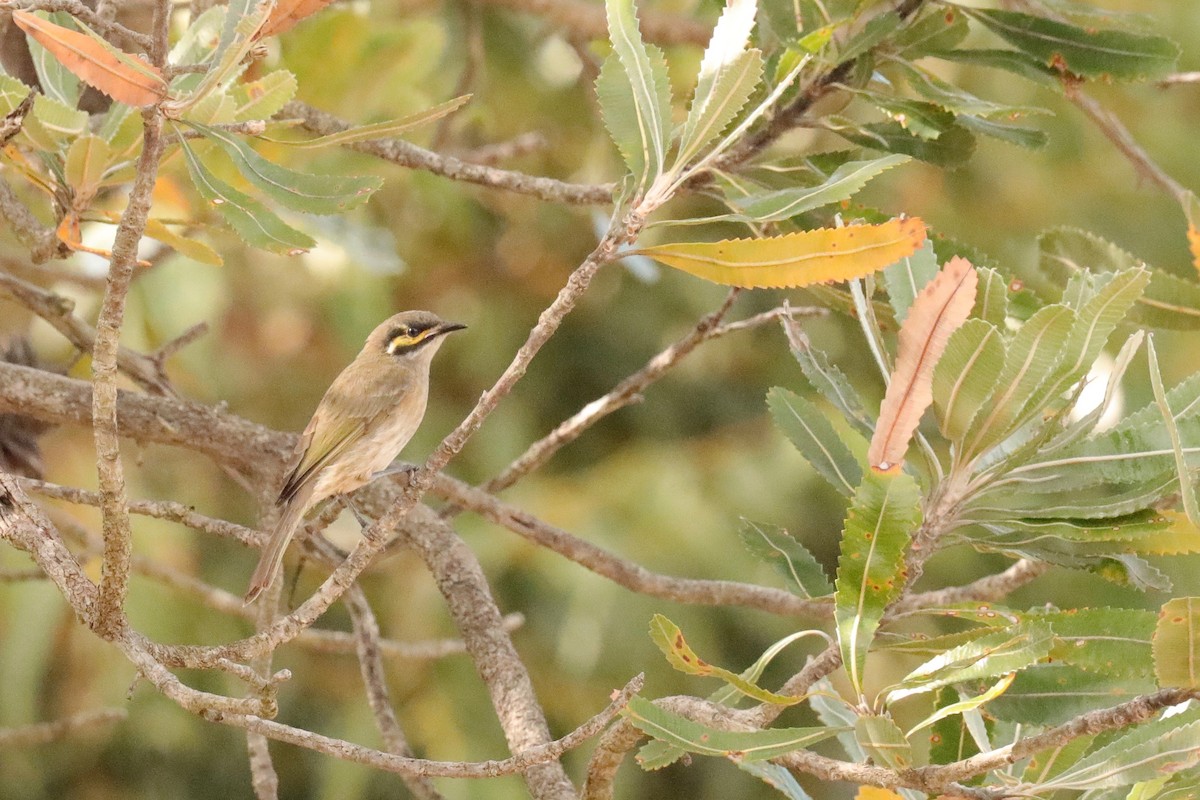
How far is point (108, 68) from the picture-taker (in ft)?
5.68

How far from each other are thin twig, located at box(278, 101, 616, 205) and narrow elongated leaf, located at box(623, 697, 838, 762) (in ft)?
4.26

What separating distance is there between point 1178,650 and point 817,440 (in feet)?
2.81

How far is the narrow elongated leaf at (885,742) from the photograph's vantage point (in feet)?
6.23

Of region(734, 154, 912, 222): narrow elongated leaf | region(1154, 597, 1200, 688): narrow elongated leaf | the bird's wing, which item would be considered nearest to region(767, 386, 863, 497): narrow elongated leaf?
region(734, 154, 912, 222): narrow elongated leaf

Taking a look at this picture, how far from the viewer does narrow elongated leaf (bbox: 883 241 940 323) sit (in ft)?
7.71

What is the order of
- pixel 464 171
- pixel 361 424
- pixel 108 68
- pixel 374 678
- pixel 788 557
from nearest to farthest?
pixel 108 68
pixel 788 557
pixel 464 171
pixel 374 678
pixel 361 424

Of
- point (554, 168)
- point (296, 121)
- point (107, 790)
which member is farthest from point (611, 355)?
point (296, 121)

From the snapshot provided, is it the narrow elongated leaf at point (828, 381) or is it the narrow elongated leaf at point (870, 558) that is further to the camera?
the narrow elongated leaf at point (828, 381)

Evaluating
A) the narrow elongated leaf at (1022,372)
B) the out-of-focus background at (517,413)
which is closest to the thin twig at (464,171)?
the narrow elongated leaf at (1022,372)

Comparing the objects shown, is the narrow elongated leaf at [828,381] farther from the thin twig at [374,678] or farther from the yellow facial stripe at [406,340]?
the yellow facial stripe at [406,340]

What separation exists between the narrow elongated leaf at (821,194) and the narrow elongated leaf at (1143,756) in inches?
36.7

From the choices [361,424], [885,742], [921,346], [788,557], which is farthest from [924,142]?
[361,424]

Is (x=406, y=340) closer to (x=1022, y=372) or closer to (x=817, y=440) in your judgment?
(x=817, y=440)

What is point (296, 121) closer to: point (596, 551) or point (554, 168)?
point (596, 551)
